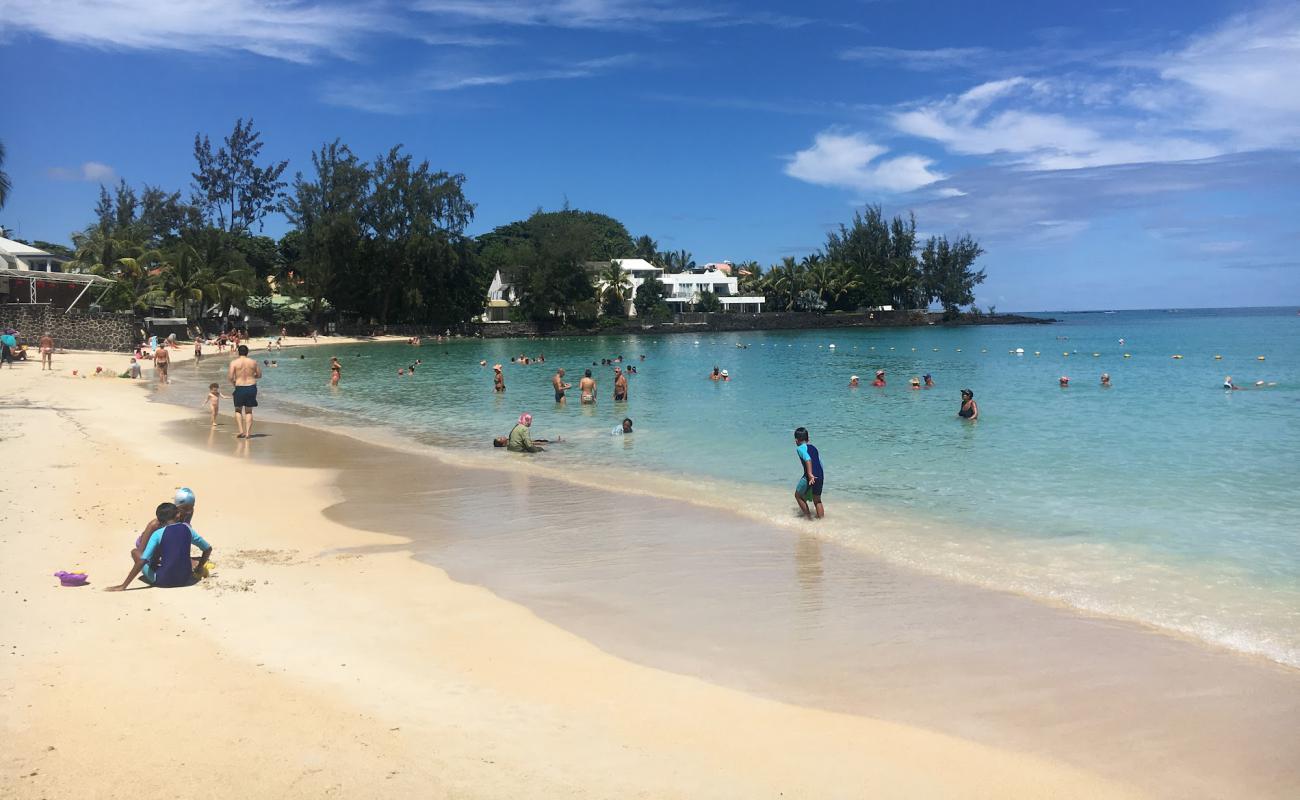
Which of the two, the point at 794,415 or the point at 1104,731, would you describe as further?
the point at 794,415

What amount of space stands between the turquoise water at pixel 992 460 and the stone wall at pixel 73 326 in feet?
25.5

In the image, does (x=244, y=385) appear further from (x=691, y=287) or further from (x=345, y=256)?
(x=691, y=287)

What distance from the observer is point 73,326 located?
42.0 meters

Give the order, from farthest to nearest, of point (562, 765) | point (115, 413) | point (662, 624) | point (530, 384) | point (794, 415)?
point (530, 384) → point (794, 415) → point (115, 413) → point (662, 624) → point (562, 765)

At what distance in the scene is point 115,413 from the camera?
72.7 feet

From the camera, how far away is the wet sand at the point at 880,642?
5.52m

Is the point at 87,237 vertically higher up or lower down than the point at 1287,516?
higher up

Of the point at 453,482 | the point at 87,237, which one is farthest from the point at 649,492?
the point at 87,237

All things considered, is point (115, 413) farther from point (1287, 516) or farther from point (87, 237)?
point (87, 237)

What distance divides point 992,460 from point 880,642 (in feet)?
37.0

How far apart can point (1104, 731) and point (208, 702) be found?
18.1 feet

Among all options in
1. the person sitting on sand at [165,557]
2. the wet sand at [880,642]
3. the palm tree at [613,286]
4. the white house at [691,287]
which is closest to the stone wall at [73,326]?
the wet sand at [880,642]

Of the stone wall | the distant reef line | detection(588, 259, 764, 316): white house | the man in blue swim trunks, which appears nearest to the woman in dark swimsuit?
the man in blue swim trunks

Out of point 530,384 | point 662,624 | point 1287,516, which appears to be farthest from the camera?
point 530,384
